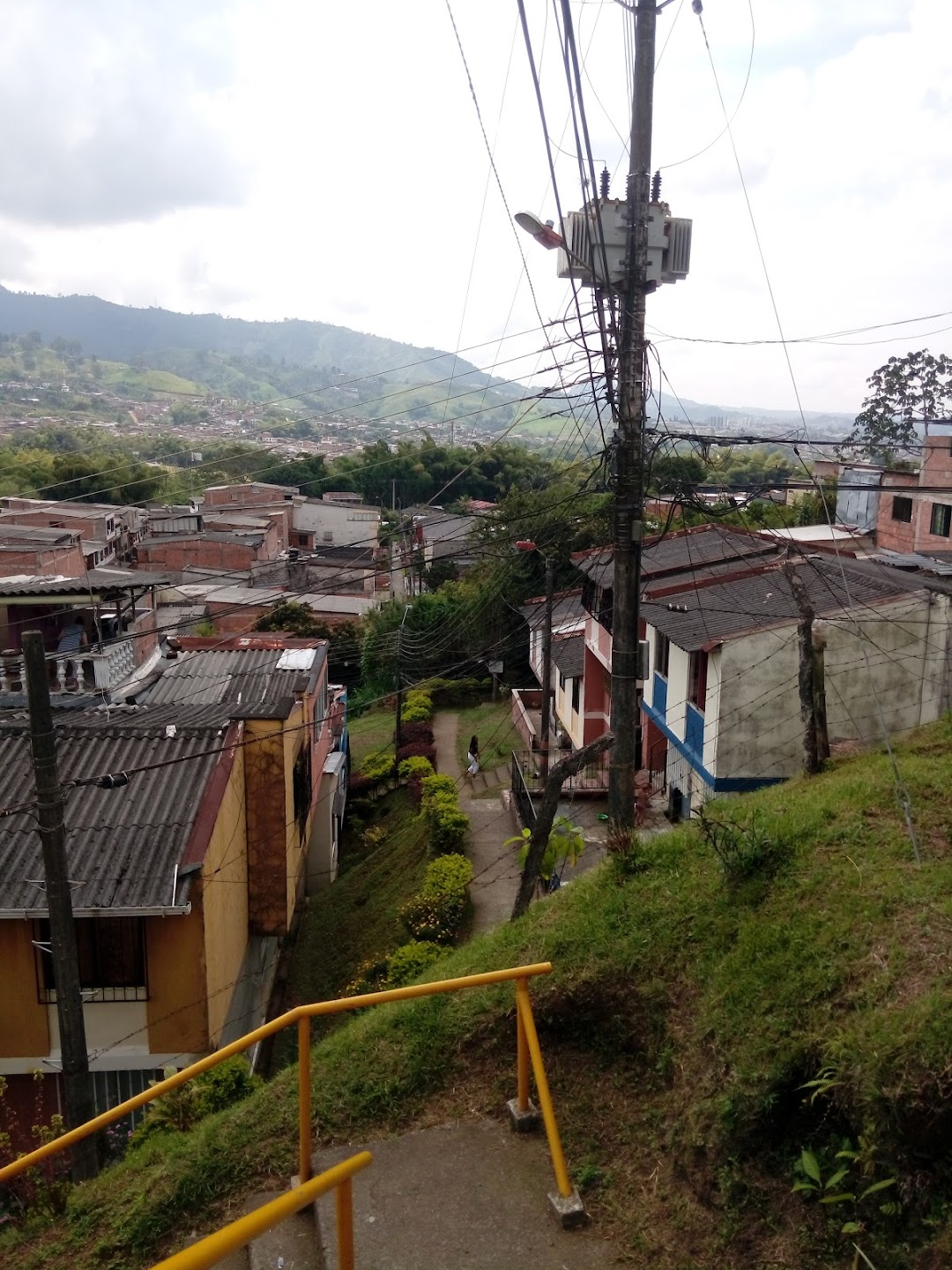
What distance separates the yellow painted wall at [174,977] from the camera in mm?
9781

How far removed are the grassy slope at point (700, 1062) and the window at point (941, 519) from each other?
1021 inches

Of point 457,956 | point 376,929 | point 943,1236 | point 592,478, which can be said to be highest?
point 592,478

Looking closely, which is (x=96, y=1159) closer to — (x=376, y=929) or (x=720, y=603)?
(x=376, y=929)

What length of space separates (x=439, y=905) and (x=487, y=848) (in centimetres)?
514

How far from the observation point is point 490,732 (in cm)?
3073

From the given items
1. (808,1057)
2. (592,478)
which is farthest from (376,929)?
(808,1057)

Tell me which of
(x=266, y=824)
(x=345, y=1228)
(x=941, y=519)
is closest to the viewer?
(x=345, y=1228)

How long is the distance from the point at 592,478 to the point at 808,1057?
669 centimetres

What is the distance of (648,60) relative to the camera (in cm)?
844

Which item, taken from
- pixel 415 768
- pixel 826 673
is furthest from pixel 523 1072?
pixel 415 768

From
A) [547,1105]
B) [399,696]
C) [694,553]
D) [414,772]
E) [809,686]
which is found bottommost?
[414,772]

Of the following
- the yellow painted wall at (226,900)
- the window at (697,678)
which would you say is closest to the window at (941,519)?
the window at (697,678)

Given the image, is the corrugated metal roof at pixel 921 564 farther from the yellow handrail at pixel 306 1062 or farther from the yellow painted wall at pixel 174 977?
the yellow handrail at pixel 306 1062

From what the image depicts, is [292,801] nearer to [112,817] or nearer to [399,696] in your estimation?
[112,817]
